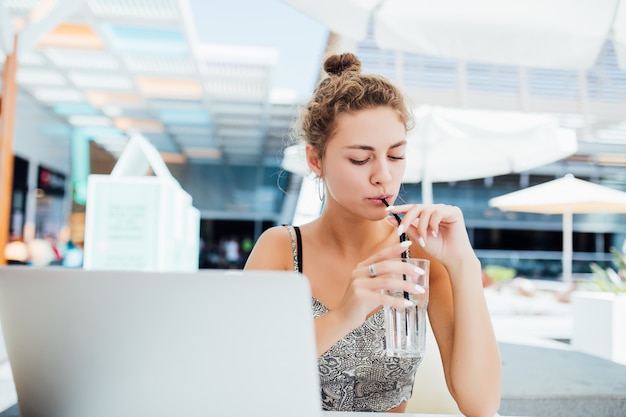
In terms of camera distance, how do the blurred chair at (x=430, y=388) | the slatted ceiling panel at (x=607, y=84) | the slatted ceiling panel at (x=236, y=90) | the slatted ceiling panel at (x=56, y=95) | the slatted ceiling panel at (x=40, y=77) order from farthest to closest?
the slatted ceiling panel at (x=607, y=84)
the slatted ceiling panel at (x=56, y=95)
the slatted ceiling panel at (x=236, y=90)
the slatted ceiling panel at (x=40, y=77)
the blurred chair at (x=430, y=388)

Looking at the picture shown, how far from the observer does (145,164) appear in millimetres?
6688

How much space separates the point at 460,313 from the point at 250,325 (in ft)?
2.21

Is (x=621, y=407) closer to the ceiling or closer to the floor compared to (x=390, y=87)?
closer to the floor

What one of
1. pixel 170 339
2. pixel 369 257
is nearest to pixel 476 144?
pixel 369 257

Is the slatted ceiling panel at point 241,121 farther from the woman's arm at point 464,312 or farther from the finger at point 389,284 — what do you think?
the finger at point 389,284

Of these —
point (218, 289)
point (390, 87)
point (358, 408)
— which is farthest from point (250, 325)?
point (390, 87)

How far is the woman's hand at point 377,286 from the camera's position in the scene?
908 millimetres

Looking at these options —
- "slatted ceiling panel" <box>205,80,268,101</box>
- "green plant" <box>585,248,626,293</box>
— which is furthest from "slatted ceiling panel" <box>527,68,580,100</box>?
"green plant" <box>585,248,626,293</box>

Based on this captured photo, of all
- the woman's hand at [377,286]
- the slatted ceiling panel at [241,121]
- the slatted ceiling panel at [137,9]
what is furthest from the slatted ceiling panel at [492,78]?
the woman's hand at [377,286]

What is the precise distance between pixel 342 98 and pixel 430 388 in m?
0.81

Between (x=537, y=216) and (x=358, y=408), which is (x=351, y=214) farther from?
(x=537, y=216)

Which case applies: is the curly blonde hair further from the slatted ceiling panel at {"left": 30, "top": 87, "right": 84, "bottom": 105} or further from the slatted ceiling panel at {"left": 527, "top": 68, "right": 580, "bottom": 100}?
the slatted ceiling panel at {"left": 527, "top": 68, "right": 580, "bottom": 100}

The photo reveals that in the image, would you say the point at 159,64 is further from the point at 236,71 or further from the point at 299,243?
the point at 299,243

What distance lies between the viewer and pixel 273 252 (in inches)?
59.7
